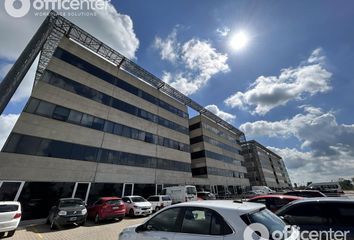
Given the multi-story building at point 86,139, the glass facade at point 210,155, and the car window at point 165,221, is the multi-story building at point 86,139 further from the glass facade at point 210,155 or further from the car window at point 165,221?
the car window at point 165,221

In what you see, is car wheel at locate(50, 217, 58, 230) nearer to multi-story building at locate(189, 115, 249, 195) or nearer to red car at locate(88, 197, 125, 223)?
red car at locate(88, 197, 125, 223)

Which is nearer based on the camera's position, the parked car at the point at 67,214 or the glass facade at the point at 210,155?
the parked car at the point at 67,214

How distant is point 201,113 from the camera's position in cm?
3988

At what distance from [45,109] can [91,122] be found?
13.8 ft

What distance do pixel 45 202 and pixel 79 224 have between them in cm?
559

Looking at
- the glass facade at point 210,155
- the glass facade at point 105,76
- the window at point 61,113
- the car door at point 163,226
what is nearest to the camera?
the car door at point 163,226

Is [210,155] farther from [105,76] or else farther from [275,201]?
[275,201]

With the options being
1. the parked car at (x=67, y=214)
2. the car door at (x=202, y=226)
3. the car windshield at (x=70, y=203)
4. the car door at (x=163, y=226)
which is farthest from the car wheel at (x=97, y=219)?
the car door at (x=202, y=226)

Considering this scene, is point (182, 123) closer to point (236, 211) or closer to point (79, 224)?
point (79, 224)

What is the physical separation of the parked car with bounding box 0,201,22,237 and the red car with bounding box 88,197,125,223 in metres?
4.17

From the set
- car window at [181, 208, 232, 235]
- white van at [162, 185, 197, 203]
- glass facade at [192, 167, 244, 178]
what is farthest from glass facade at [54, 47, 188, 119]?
car window at [181, 208, 232, 235]

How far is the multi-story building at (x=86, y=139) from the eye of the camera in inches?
573

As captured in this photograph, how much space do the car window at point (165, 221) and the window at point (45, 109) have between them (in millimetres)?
16653

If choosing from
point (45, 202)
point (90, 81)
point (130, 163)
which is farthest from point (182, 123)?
point (45, 202)
